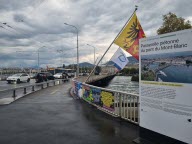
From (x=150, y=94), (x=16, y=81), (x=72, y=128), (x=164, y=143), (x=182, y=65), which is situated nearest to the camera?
(x=182, y=65)

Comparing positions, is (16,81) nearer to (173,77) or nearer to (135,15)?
(135,15)

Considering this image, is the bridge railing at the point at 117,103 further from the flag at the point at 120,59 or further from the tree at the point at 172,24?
the tree at the point at 172,24

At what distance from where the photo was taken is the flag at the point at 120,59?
1117 centimetres

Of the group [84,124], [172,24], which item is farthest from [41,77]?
[84,124]

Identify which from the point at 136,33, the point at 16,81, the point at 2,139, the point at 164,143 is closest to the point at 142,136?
the point at 164,143

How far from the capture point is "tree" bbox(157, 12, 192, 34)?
45000 mm

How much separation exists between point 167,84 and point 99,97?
22.8 ft

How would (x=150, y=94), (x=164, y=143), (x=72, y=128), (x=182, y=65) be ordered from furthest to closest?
(x=72, y=128) → (x=150, y=94) → (x=164, y=143) → (x=182, y=65)

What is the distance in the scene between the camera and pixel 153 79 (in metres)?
6.59

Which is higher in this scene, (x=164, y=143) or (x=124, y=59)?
(x=124, y=59)

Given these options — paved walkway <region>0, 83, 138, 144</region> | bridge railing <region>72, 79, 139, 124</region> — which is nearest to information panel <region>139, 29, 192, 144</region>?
paved walkway <region>0, 83, 138, 144</region>

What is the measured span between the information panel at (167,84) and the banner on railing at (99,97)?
4156mm

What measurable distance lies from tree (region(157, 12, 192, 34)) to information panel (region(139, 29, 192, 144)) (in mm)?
40378

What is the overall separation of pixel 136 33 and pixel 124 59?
1312 millimetres
